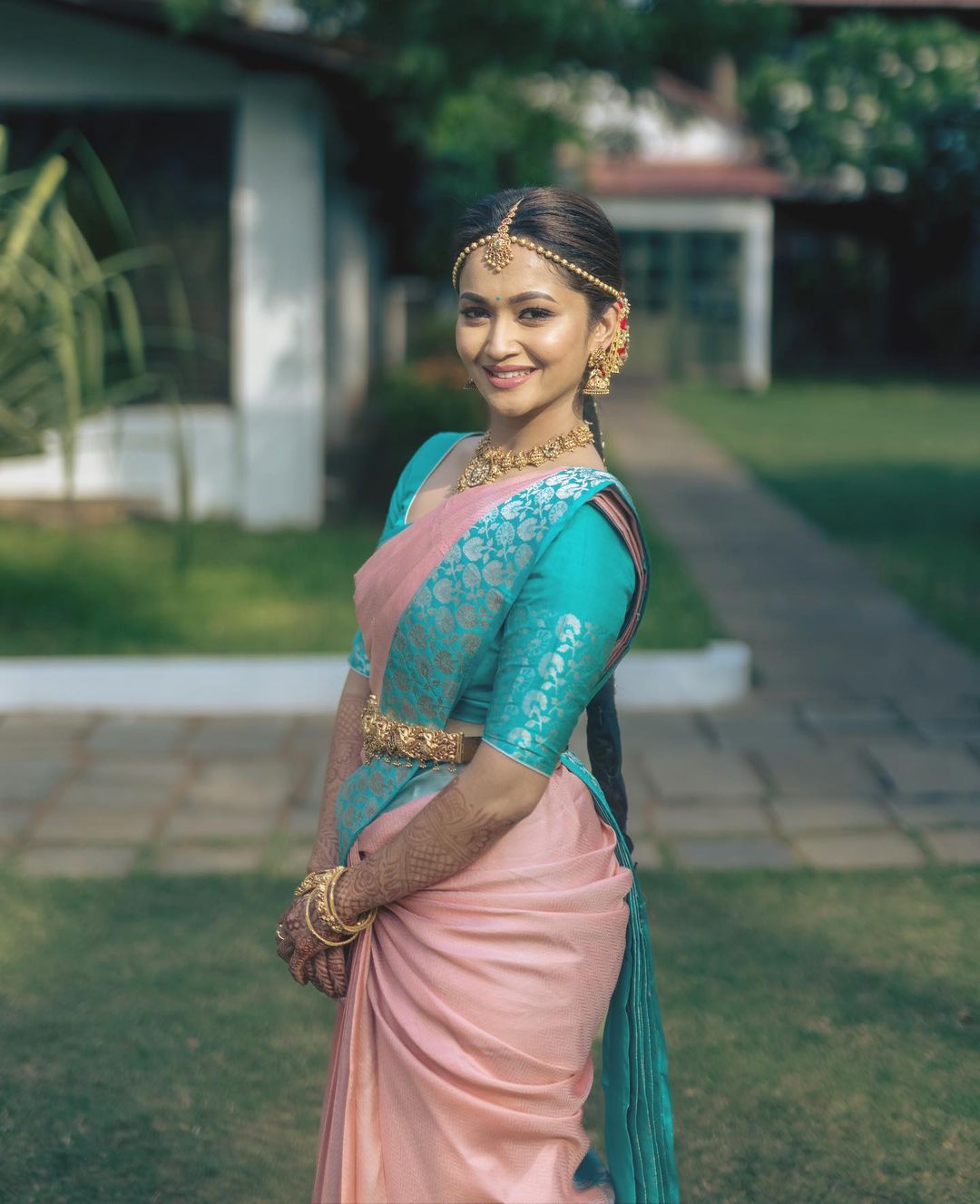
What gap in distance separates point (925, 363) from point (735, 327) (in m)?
3.88

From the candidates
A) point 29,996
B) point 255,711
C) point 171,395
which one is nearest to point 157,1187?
point 29,996

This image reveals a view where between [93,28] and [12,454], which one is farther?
[93,28]

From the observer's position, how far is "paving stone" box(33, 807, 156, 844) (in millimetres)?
4672

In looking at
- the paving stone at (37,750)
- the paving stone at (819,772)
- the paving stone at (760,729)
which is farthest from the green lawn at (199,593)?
the paving stone at (819,772)

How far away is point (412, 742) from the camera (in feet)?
→ 6.58

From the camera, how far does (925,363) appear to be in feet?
82.8

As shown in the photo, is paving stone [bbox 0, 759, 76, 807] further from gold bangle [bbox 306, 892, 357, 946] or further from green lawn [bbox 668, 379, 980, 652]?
green lawn [bbox 668, 379, 980, 652]

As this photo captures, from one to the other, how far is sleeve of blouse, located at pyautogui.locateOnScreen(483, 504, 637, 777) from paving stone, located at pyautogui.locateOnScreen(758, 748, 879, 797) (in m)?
3.32

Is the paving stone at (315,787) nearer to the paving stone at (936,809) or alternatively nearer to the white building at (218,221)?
the paving stone at (936,809)

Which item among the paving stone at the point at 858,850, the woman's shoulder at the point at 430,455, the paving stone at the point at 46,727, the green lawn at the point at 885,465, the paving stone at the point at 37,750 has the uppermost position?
the woman's shoulder at the point at 430,455

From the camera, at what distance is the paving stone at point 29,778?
502 cm

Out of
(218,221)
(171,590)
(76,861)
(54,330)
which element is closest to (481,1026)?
(76,861)

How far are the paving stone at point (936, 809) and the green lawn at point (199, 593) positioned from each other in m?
1.93

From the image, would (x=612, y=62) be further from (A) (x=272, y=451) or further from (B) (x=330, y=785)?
(B) (x=330, y=785)
